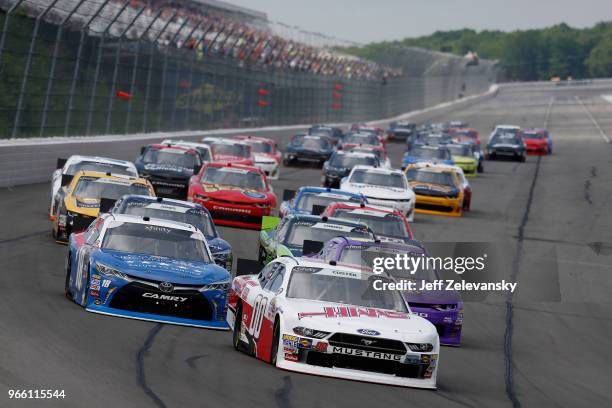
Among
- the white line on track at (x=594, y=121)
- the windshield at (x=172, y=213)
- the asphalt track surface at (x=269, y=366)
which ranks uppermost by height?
the white line on track at (x=594, y=121)

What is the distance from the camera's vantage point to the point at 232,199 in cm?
2619

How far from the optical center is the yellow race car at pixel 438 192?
108 ft

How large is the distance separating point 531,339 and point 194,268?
4252 millimetres

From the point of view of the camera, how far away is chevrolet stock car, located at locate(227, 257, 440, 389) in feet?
37.5

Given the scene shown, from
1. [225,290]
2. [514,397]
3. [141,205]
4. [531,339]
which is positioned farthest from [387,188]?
[514,397]

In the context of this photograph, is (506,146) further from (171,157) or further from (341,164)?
(171,157)

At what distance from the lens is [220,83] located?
55062 mm

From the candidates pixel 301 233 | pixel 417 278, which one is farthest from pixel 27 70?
pixel 417 278

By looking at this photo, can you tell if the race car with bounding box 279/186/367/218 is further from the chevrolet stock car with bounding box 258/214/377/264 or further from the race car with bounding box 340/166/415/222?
the race car with bounding box 340/166/415/222

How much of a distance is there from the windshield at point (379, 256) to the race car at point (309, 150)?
107ft

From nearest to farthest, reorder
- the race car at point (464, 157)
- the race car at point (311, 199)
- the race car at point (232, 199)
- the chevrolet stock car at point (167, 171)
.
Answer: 1. the race car at point (311, 199)
2. the race car at point (232, 199)
3. the chevrolet stock car at point (167, 171)
4. the race car at point (464, 157)

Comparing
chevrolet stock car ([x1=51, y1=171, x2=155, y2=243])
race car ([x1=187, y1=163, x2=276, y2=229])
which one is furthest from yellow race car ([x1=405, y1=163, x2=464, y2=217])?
chevrolet stock car ([x1=51, y1=171, x2=155, y2=243])

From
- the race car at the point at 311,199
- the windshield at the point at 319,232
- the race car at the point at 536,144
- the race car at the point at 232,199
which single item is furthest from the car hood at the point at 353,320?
the race car at the point at 536,144

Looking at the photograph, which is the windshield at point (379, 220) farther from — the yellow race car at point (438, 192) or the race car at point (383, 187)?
the yellow race car at point (438, 192)
